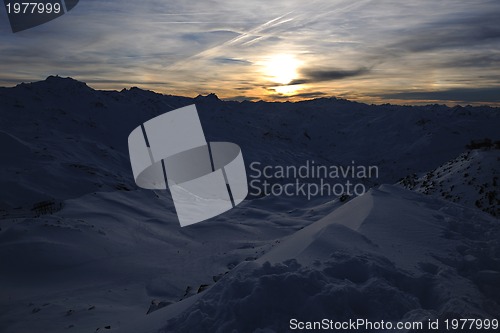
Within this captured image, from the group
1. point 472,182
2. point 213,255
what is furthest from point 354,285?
point 472,182

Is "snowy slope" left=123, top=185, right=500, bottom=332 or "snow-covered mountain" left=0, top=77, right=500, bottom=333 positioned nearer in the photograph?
"snowy slope" left=123, top=185, right=500, bottom=332

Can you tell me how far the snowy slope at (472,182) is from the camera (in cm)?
1180

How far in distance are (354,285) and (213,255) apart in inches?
264

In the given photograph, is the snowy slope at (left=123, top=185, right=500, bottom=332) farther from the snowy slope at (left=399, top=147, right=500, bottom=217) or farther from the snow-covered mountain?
the snowy slope at (left=399, top=147, right=500, bottom=217)

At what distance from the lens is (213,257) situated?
10039 mm

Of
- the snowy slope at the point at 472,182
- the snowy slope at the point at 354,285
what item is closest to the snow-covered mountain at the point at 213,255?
the snowy slope at the point at 354,285

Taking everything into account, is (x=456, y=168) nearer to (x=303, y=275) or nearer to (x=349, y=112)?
(x=303, y=275)

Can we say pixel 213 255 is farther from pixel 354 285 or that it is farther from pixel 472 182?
pixel 472 182

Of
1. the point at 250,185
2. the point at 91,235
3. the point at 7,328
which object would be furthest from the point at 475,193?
the point at 250,185

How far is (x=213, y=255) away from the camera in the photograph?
10266mm

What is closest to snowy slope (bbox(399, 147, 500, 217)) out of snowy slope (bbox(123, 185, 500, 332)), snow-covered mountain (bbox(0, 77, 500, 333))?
snow-covered mountain (bbox(0, 77, 500, 333))

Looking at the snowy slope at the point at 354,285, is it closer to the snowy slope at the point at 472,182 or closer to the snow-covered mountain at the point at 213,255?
the snow-covered mountain at the point at 213,255

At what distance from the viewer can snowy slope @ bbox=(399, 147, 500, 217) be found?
11797 mm

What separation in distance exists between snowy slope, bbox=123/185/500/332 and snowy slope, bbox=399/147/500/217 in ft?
22.1
